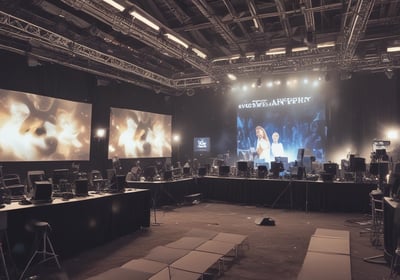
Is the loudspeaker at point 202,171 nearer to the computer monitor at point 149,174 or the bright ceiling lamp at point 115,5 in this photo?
the computer monitor at point 149,174

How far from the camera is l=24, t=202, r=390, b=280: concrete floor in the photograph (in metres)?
4.45

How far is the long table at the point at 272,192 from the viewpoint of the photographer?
29.8ft

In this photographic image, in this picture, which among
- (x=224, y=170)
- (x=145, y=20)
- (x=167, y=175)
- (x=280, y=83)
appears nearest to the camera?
(x=145, y=20)

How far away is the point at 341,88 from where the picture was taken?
12.9 m

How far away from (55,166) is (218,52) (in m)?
6.47

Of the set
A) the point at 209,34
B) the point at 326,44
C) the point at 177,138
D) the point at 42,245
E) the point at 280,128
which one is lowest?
the point at 42,245

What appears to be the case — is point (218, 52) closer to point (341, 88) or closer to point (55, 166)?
point (341, 88)

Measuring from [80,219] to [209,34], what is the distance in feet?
21.9

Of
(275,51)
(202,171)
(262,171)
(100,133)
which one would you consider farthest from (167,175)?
(275,51)

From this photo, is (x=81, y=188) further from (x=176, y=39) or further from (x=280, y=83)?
(x=280, y=83)

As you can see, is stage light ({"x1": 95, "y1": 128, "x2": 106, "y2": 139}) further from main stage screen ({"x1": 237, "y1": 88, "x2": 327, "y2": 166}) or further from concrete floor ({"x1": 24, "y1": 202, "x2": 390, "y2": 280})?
main stage screen ({"x1": 237, "y1": 88, "x2": 327, "y2": 166})

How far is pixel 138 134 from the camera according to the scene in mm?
13859

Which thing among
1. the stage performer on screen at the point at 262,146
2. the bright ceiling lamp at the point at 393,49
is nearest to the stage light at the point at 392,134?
the bright ceiling lamp at the point at 393,49

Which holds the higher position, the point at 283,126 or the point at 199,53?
the point at 199,53
